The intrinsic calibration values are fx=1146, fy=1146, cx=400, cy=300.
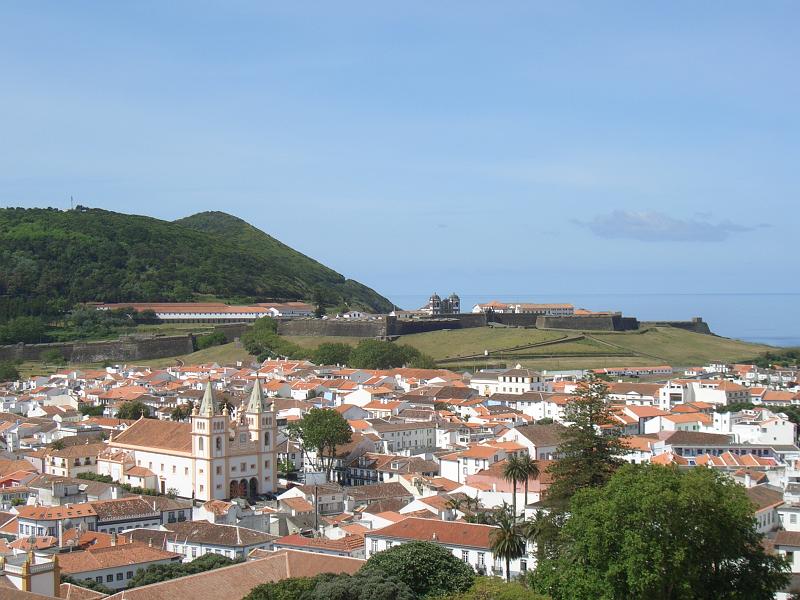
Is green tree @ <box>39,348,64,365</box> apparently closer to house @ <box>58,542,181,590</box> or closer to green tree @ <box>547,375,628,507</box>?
house @ <box>58,542,181,590</box>

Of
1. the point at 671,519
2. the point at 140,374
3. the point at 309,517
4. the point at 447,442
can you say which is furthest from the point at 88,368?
the point at 671,519

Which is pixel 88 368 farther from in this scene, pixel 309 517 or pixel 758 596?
pixel 758 596

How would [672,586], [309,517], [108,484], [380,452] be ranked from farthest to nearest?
[380,452] < [108,484] < [309,517] < [672,586]

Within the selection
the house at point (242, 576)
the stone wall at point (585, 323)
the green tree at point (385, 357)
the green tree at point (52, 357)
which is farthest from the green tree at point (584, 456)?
the green tree at point (52, 357)

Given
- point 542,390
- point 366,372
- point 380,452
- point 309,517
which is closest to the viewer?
point 309,517

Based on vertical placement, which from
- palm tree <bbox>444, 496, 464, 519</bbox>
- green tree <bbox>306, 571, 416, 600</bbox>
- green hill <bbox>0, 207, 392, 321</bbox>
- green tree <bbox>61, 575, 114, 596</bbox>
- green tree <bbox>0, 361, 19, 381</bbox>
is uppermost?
green hill <bbox>0, 207, 392, 321</bbox>

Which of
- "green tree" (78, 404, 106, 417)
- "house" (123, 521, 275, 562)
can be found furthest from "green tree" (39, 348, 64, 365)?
"house" (123, 521, 275, 562)
